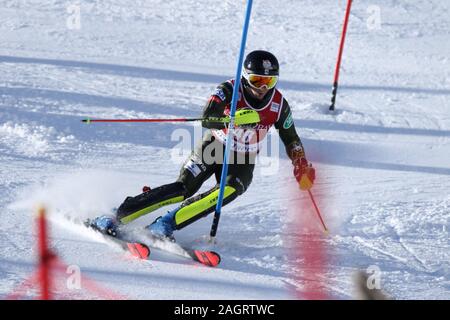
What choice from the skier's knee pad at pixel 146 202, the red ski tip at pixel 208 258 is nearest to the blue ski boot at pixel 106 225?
the skier's knee pad at pixel 146 202

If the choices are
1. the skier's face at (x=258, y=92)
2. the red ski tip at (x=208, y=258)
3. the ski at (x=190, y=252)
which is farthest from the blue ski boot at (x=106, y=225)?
the skier's face at (x=258, y=92)

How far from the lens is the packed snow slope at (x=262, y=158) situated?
5.58 m

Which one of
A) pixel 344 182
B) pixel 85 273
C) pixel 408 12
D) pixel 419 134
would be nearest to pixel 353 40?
pixel 408 12

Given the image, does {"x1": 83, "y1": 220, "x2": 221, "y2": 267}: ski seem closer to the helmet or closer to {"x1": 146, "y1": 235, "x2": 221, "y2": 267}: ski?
{"x1": 146, "y1": 235, "x2": 221, "y2": 267}: ski

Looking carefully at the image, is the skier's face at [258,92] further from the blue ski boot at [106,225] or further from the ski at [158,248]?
the blue ski boot at [106,225]

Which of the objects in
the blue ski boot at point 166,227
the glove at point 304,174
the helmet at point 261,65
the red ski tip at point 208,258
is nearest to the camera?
the red ski tip at point 208,258

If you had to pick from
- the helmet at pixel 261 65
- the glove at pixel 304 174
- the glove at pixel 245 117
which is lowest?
the glove at pixel 304 174

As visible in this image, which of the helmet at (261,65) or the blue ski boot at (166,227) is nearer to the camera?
the blue ski boot at (166,227)

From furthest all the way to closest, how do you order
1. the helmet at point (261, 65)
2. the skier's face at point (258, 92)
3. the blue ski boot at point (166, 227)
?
the skier's face at point (258, 92), the helmet at point (261, 65), the blue ski boot at point (166, 227)

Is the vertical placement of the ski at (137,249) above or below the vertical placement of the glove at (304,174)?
below

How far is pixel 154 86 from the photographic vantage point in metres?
10.5

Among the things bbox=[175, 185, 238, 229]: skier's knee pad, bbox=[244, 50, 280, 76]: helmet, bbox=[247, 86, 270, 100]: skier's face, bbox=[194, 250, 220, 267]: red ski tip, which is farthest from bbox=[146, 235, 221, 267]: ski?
bbox=[244, 50, 280, 76]: helmet

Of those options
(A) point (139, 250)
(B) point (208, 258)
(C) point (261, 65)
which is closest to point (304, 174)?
(C) point (261, 65)

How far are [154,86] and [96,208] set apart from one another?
4244 millimetres
